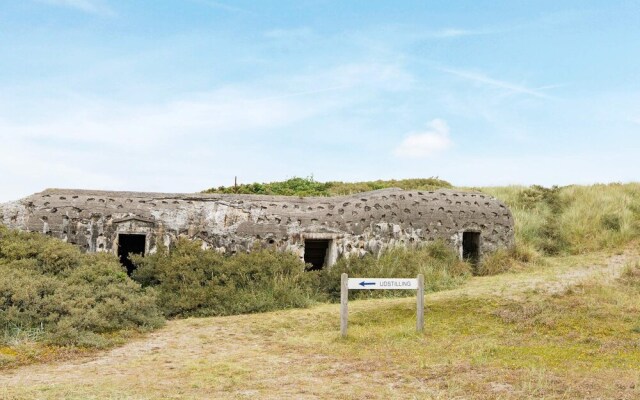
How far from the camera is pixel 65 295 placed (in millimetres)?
11711

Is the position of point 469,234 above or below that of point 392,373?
above

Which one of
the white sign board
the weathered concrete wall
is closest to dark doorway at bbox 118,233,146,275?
the weathered concrete wall

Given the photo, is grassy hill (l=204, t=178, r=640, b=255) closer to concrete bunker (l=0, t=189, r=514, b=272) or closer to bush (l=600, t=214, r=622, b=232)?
bush (l=600, t=214, r=622, b=232)

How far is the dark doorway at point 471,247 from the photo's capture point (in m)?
18.8

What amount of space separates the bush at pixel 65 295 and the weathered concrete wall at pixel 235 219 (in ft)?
4.18

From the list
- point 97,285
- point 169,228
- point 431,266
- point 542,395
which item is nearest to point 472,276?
point 431,266

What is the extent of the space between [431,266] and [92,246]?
8068 mm

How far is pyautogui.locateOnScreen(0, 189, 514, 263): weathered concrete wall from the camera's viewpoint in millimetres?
15820

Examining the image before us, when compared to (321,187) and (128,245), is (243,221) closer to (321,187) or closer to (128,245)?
(128,245)

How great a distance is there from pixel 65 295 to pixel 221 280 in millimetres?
3384

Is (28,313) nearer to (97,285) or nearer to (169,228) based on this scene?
(97,285)

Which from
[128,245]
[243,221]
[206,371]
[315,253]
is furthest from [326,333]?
[128,245]

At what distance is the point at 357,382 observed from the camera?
25.6 ft

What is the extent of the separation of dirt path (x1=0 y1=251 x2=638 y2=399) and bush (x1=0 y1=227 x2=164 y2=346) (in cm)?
70
